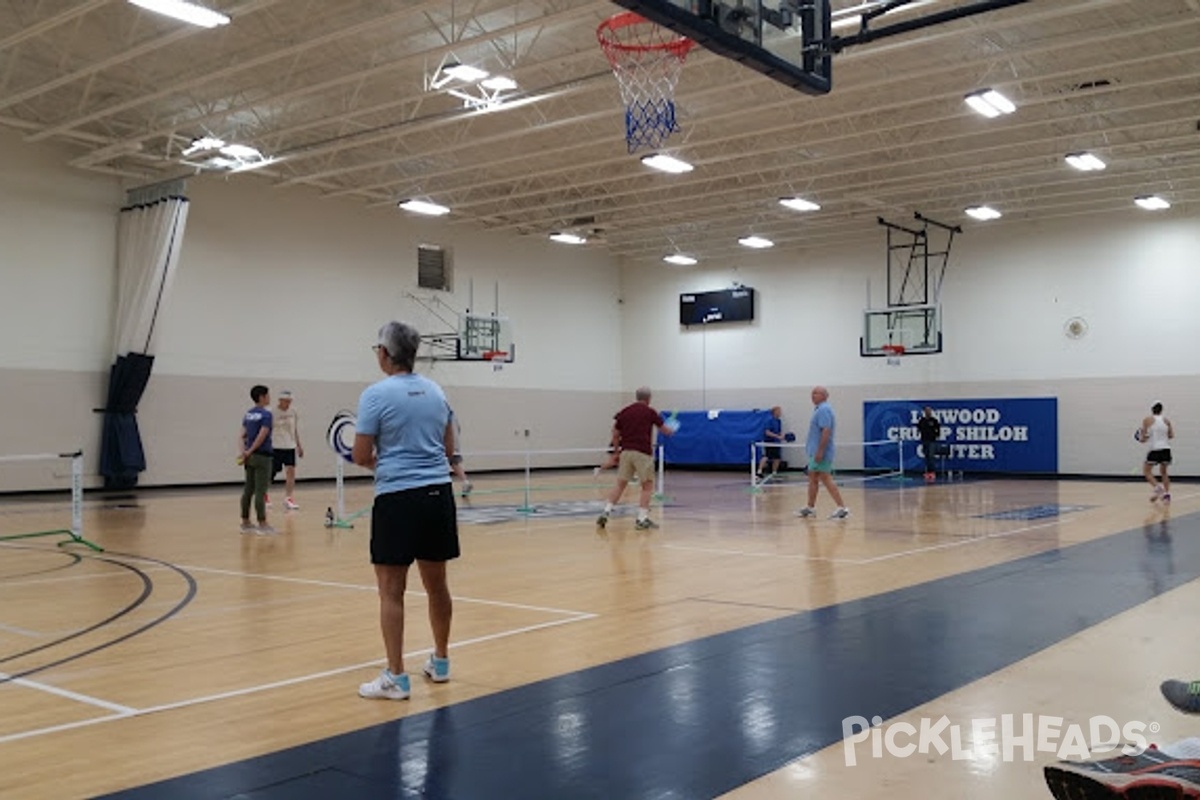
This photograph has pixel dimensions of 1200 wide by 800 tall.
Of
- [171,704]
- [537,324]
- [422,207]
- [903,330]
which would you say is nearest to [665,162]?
[422,207]

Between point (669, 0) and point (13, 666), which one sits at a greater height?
point (669, 0)

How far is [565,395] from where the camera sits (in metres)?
30.5

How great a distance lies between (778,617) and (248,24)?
12390 millimetres

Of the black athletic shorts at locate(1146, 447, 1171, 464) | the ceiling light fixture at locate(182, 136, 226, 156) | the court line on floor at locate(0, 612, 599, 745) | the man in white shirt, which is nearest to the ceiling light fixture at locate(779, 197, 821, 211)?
the black athletic shorts at locate(1146, 447, 1171, 464)

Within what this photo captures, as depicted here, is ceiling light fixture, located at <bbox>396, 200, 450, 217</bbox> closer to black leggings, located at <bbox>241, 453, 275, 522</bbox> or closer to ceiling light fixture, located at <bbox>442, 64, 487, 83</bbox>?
ceiling light fixture, located at <bbox>442, 64, 487, 83</bbox>

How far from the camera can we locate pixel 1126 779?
8.10 feet

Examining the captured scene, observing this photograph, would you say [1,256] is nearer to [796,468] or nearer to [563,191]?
[563,191]

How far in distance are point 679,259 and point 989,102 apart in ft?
47.2

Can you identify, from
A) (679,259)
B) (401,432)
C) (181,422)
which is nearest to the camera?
(401,432)

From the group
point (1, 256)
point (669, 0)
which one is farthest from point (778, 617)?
point (1, 256)

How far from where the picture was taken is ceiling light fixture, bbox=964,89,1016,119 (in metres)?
15.7

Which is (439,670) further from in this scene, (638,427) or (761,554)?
(638,427)

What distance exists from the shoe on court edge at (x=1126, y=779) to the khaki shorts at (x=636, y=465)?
10.2 m

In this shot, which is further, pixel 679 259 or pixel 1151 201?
pixel 679 259
